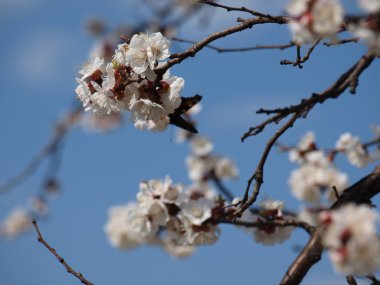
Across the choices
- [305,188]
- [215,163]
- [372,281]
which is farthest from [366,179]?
[215,163]

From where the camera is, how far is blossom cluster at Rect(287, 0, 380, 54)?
1213mm

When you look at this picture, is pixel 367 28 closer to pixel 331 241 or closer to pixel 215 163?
pixel 331 241

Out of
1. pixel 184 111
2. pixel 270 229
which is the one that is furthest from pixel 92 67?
pixel 270 229

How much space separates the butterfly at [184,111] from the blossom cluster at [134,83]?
62mm

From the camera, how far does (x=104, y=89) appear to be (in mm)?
1724

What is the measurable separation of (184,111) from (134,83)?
248mm

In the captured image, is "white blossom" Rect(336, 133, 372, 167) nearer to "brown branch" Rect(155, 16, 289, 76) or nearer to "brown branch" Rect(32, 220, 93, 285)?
"brown branch" Rect(155, 16, 289, 76)

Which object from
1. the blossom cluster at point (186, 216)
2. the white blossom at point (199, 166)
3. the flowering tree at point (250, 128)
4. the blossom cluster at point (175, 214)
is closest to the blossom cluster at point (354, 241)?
the flowering tree at point (250, 128)

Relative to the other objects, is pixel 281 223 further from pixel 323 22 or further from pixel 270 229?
pixel 323 22

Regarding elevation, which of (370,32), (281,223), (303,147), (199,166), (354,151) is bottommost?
(370,32)

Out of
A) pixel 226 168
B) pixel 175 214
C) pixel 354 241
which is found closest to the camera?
pixel 354 241

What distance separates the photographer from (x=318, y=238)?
165cm

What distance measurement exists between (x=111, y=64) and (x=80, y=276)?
774 millimetres

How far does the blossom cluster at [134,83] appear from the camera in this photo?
1.68m
